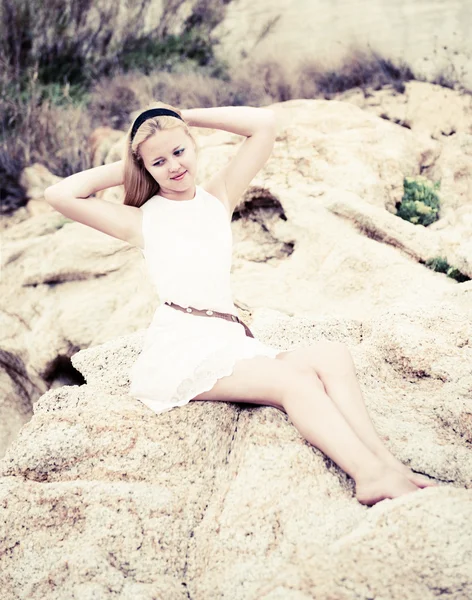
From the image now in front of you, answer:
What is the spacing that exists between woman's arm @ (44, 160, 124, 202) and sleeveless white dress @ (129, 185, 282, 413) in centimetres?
19

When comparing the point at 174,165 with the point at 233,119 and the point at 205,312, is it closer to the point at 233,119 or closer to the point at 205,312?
the point at 233,119

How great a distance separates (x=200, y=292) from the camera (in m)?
2.55

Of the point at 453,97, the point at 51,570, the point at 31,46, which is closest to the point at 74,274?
the point at 51,570

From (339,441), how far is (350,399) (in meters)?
0.20

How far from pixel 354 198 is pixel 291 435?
249 cm

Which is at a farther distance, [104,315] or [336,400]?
[104,315]

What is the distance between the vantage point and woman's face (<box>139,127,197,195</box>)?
243cm

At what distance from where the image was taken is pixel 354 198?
14.0 feet

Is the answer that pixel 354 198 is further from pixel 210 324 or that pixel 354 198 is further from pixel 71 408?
pixel 71 408

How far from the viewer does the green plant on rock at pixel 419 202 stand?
4.61m

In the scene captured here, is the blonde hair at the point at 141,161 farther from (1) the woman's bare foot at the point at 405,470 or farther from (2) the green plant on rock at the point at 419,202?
(2) the green plant on rock at the point at 419,202

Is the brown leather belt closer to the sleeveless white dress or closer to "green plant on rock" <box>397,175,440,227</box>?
the sleeveless white dress

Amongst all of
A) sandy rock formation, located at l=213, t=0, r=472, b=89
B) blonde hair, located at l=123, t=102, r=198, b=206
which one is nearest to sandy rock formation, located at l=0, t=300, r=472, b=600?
blonde hair, located at l=123, t=102, r=198, b=206

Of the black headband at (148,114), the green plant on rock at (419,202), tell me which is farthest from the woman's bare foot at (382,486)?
the green plant on rock at (419,202)
